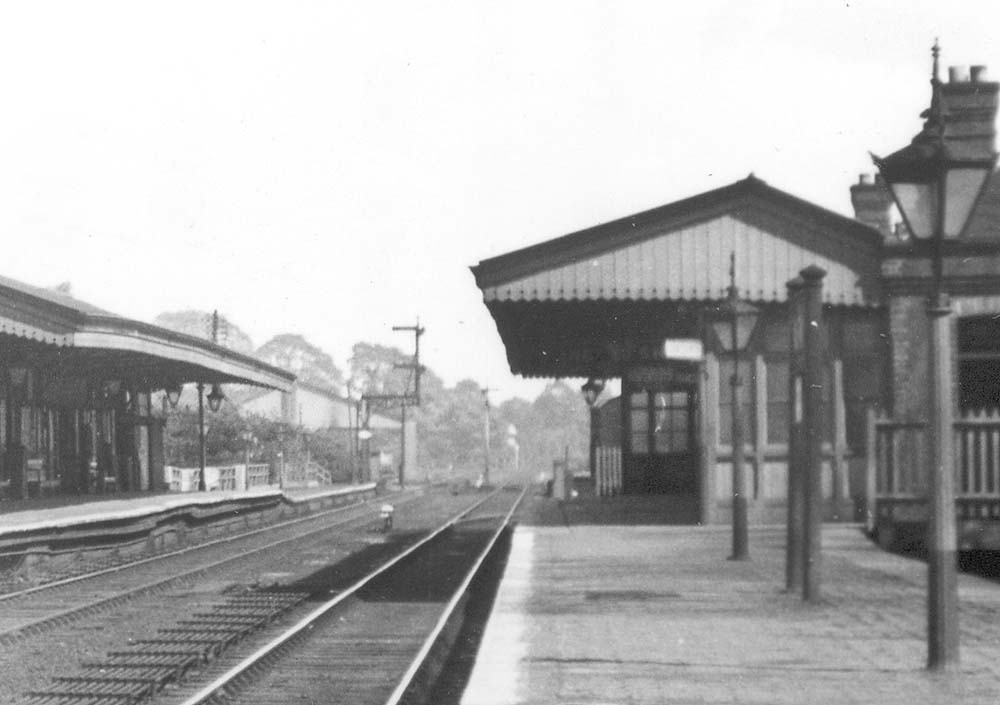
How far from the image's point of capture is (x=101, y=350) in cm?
2159

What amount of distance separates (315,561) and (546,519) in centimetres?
400

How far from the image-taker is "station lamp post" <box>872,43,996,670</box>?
24.1 feet

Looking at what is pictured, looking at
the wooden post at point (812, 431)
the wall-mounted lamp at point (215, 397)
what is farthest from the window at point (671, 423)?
the wooden post at point (812, 431)

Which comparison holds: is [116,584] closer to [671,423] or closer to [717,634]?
[717,634]

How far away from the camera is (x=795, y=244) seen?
1822 cm

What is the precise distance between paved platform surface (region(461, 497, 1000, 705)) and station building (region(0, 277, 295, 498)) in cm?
808

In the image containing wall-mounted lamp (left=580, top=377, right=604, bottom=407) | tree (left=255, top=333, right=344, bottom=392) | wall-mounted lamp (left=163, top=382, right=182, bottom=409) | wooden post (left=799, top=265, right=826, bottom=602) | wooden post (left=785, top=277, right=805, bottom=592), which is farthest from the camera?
tree (left=255, top=333, right=344, bottom=392)

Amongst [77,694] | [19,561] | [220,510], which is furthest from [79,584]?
[220,510]

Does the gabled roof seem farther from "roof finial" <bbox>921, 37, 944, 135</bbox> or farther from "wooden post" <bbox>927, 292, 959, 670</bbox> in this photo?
"wooden post" <bbox>927, 292, 959, 670</bbox>

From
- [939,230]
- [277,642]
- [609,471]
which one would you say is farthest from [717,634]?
[609,471]

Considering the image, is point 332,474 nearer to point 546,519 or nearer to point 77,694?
point 546,519

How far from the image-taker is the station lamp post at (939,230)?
24.1 ft

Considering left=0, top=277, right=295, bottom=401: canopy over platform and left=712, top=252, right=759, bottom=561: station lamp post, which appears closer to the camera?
left=712, top=252, right=759, bottom=561: station lamp post

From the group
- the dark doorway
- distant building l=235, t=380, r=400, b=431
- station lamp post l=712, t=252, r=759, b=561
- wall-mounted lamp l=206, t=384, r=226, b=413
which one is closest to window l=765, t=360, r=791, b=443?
the dark doorway
